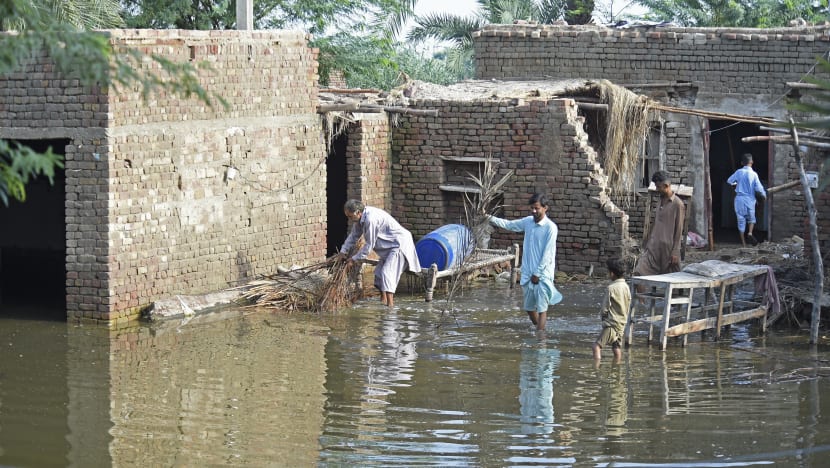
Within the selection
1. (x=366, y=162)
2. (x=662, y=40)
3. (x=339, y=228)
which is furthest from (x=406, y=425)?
(x=662, y=40)

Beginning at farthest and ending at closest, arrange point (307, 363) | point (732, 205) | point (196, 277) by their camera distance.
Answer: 1. point (732, 205)
2. point (196, 277)
3. point (307, 363)

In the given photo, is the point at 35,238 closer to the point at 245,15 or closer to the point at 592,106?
the point at 245,15

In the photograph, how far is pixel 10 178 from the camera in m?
5.68

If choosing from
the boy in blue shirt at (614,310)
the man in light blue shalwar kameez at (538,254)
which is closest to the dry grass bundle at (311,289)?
the man in light blue shalwar kameez at (538,254)

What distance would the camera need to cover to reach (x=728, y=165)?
2283 cm

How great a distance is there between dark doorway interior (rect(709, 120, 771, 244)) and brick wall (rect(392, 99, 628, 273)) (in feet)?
16.2

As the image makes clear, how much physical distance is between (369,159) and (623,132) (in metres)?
3.66

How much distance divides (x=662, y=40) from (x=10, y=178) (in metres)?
14.5

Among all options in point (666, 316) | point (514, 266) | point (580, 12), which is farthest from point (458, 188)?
point (580, 12)

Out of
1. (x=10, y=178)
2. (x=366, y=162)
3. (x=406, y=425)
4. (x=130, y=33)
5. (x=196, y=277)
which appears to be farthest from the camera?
(x=366, y=162)

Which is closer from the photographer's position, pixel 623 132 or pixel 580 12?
pixel 623 132

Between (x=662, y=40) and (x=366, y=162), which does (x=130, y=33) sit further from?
(x=662, y=40)

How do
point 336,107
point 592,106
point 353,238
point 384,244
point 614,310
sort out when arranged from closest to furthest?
point 614,310
point 353,238
point 384,244
point 336,107
point 592,106

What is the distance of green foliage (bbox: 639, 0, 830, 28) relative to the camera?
28.3m
